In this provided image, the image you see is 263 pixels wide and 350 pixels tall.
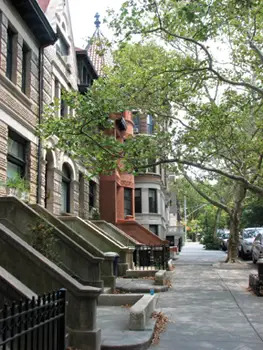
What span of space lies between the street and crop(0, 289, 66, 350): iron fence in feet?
7.49

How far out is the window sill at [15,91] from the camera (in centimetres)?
1219

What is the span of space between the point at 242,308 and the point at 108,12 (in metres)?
9.49

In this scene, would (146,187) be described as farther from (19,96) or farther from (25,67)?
(19,96)

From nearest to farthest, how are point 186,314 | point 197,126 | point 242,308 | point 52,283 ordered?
point 52,283
point 186,314
point 242,308
point 197,126

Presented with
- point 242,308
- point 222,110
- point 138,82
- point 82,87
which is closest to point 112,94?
point 138,82

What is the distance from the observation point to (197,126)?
1744 centimetres

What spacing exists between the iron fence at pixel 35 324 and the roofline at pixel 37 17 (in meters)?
10.8

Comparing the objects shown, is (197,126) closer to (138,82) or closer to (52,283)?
(138,82)

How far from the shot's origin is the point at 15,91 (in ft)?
42.4

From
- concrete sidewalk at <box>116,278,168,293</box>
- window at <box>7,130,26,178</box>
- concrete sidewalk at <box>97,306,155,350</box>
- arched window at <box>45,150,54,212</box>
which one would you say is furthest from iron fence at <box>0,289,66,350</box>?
arched window at <box>45,150,54,212</box>

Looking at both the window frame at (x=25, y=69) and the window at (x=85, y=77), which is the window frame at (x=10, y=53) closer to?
the window frame at (x=25, y=69)

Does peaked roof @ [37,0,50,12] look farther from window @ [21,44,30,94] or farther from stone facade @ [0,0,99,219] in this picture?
window @ [21,44,30,94]

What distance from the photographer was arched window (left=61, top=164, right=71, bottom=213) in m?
18.7

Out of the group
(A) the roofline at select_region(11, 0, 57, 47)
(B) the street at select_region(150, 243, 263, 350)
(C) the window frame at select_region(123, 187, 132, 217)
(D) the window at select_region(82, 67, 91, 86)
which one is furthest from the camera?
(C) the window frame at select_region(123, 187, 132, 217)
